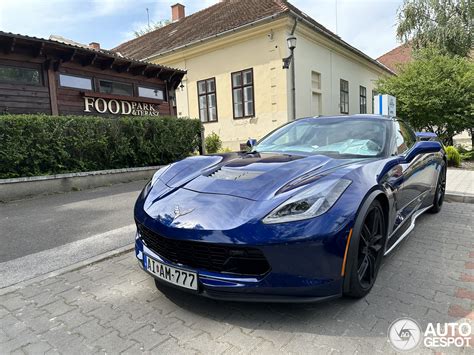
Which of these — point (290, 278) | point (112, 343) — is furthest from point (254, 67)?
point (112, 343)

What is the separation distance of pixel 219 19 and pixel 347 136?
1697 cm

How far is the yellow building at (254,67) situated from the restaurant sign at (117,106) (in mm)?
5170

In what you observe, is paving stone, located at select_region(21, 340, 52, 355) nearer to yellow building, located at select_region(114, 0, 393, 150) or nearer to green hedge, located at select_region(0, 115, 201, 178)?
green hedge, located at select_region(0, 115, 201, 178)

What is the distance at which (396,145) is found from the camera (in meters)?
3.15

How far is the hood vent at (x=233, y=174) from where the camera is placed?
7.83ft

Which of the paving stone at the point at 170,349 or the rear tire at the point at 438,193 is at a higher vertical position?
the rear tire at the point at 438,193

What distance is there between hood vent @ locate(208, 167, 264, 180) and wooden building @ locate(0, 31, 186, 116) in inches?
317

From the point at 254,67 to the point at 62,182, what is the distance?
10982mm

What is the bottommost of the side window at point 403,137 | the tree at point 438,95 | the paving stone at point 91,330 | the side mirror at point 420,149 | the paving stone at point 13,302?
the paving stone at point 91,330

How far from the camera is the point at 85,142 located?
711 cm

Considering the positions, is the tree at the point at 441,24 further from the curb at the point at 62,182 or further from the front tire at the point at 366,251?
the front tire at the point at 366,251

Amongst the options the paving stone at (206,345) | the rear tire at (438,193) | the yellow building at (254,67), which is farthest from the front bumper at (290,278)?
the yellow building at (254,67)

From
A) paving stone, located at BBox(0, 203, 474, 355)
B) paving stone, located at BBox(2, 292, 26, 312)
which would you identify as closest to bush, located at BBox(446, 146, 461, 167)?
paving stone, located at BBox(0, 203, 474, 355)

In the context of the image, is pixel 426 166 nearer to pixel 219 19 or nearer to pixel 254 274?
pixel 254 274
